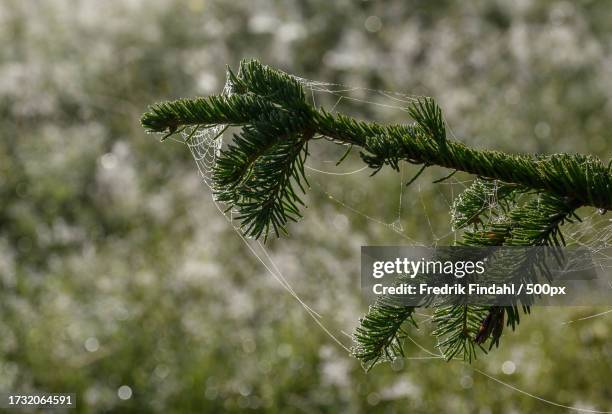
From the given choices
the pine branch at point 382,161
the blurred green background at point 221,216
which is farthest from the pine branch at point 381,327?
the blurred green background at point 221,216

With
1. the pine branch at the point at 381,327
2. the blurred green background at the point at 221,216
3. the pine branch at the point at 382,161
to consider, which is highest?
the blurred green background at the point at 221,216

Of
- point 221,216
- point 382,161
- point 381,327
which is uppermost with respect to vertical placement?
point 221,216

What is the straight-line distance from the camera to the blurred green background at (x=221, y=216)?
10.1ft

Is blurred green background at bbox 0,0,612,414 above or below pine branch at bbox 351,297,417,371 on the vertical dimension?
above

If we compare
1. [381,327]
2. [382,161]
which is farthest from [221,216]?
[382,161]

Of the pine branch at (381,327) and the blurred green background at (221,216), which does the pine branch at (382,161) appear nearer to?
the pine branch at (381,327)

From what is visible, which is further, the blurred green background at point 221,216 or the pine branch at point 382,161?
the blurred green background at point 221,216

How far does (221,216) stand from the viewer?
421cm

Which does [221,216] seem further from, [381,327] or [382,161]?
[382,161]

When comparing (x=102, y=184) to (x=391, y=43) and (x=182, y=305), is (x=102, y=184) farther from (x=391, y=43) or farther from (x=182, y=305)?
(x=391, y=43)

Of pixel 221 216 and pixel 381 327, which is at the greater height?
pixel 221 216

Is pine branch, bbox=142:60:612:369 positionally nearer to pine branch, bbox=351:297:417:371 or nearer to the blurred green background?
pine branch, bbox=351:297:417:371

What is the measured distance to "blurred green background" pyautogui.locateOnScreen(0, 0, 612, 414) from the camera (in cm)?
307

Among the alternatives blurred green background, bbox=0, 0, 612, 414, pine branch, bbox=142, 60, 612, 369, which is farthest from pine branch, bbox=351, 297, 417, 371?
blurred green background, bbox=0, 0, 612, 414
